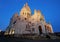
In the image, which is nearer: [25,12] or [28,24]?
[28,24]

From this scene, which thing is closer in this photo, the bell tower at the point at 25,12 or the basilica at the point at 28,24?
the basilica at the point at 28,24

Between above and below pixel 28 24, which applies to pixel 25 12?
above

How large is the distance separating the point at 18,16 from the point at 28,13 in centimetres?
258

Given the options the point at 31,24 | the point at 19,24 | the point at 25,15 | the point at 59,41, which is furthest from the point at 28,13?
the point at 59,41

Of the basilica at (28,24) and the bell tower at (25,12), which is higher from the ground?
the bell tower at (25,12)

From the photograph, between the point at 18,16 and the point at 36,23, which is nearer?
the point at 36,23

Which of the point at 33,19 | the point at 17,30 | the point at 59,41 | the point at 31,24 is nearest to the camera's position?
the point at 59,41

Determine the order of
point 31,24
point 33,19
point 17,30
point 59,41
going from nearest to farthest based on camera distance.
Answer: point 59,41
point 17,30
point 31,24
point 33,19

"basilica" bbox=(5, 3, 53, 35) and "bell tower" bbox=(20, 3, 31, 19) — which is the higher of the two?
"bell tower" bbox=(20, 3, 31, 19)

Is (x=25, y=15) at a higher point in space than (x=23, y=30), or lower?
higher

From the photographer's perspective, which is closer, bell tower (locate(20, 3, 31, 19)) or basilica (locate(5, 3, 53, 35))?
basilica (locate(5, 3, 53, 35))

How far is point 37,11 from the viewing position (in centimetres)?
2859

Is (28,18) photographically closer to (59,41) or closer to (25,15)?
(25,15)

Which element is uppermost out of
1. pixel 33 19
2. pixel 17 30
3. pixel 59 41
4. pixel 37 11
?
pixel 37 11
